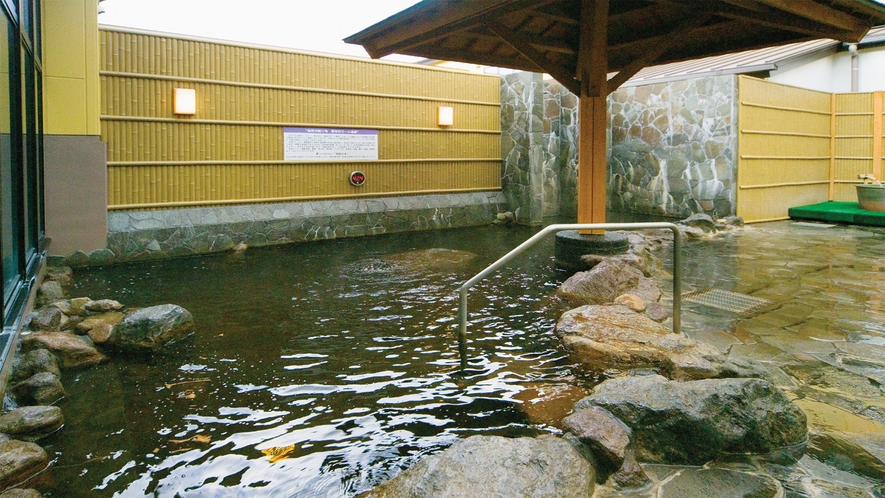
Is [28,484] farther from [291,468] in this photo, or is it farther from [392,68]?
[392,68]

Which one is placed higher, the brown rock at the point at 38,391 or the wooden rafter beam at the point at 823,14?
the wooden rafter beam at the point at 823,14

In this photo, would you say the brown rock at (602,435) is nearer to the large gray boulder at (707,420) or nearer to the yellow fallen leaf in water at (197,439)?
the large gray boulder at (707,420)

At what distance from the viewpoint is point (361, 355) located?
4.25 metres

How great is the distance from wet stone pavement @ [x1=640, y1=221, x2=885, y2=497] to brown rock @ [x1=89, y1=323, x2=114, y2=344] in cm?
378

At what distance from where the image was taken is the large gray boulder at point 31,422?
9.66 feet

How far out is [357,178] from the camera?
1012 centimetres

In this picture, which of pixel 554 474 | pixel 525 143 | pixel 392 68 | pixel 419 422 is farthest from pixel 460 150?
pixel 554 474

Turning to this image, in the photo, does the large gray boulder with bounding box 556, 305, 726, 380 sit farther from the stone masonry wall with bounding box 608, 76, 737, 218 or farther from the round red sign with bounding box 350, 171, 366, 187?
the stone masonry wall with bounding box 608, 76, 737, 218

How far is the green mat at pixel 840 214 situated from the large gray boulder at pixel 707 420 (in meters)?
10.0

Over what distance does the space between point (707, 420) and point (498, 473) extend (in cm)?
105

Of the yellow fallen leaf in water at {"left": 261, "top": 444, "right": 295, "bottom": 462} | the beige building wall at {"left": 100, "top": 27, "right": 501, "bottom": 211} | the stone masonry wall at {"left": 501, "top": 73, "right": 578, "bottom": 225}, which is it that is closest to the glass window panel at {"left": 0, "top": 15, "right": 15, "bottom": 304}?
the yellow fallen leaf in water at {"left": 261, "top": 444, "right": 295, "bottom": 462}

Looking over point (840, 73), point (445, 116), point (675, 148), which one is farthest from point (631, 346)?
point (840, 73)

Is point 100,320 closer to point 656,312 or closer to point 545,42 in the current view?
point 656,312

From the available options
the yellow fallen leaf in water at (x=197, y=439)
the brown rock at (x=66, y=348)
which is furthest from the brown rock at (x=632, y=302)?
the brown rock at (x=66, y=348)
